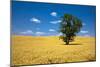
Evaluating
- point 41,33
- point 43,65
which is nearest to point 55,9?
point 41,33

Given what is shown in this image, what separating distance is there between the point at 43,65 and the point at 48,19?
2.06 ft

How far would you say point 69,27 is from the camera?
3.02 meters

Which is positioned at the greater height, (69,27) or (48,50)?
(69,27)

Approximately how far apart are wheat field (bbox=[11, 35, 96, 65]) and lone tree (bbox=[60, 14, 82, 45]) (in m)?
0.07

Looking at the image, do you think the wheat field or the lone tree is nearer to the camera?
the wheat field

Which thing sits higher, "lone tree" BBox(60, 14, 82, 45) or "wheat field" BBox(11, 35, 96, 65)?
"lone tree" BBox(60, 14, 82, 45)

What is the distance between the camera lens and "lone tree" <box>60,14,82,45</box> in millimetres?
2979

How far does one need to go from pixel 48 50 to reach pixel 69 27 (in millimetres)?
452

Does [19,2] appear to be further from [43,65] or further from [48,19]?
[43,65]

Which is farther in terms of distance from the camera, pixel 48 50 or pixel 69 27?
pixel 69 27

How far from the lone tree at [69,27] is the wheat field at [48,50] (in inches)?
2.9

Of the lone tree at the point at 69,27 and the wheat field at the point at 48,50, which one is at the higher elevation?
the lone tree at the point at 69,27

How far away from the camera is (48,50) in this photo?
9.50 ft

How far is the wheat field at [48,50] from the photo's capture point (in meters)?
2.75
